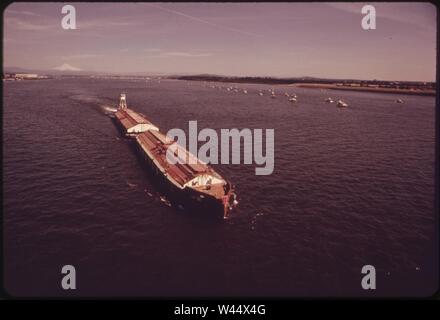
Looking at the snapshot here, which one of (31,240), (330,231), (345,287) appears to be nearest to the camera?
(345,287)

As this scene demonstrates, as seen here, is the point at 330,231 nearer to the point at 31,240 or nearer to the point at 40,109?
the point at 31,240

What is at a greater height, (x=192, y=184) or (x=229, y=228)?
(x=192, y=184)

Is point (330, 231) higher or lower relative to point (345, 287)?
higher

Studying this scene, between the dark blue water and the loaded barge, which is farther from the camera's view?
the loaded barge

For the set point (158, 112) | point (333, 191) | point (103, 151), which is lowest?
point (333, 191)

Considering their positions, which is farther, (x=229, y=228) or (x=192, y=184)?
(x=192, y=184)

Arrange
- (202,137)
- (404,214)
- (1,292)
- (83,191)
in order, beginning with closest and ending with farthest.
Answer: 1. (1,292)
2. (404,214)
3. (83,191)
4. (202,137)

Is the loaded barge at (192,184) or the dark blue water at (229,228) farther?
the loaded barge at (192,184)

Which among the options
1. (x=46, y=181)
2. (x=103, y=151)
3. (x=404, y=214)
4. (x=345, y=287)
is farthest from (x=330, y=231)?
(x=103, y=151)
